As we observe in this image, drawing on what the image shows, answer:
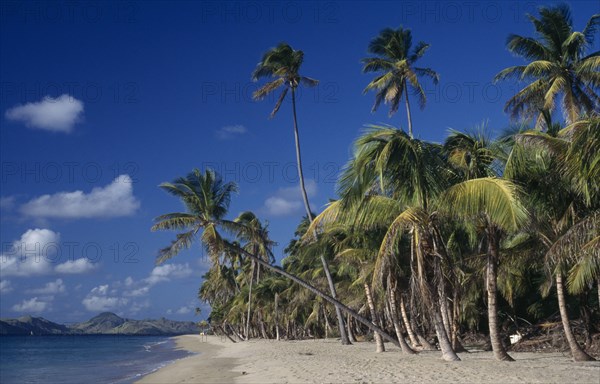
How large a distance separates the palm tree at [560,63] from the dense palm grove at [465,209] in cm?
5

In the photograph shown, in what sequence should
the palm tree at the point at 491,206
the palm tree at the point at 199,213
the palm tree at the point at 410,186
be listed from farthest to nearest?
the palm tree at the point at 199,213, the palm tree at the point at 410,186, the palm tree at the point at 491,206

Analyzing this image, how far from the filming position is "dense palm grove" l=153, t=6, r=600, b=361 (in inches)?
480

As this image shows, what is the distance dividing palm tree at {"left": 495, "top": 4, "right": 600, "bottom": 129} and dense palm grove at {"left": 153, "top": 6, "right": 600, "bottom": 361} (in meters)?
0.05

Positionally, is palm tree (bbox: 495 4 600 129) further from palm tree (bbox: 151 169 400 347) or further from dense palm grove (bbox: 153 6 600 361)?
palm tree (bbox: 151 169 400 347)

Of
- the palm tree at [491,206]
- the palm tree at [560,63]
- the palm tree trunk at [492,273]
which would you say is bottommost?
the palm tree trunk at [492,273]

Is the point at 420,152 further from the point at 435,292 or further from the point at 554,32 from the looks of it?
the point at 554,32

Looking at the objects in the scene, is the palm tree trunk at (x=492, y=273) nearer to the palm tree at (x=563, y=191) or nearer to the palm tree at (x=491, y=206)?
the palm tree at (x=491, y=206)

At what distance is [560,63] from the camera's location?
20156 mm

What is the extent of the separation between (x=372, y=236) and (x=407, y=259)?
1.61 m

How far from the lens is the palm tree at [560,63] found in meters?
19.8

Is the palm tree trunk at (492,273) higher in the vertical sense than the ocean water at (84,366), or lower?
higher

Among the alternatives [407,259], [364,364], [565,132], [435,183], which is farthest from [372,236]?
[565,132]

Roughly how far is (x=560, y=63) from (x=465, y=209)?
11761mm

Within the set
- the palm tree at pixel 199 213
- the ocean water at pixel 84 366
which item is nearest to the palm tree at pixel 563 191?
the palm tree at pixel 199 213
